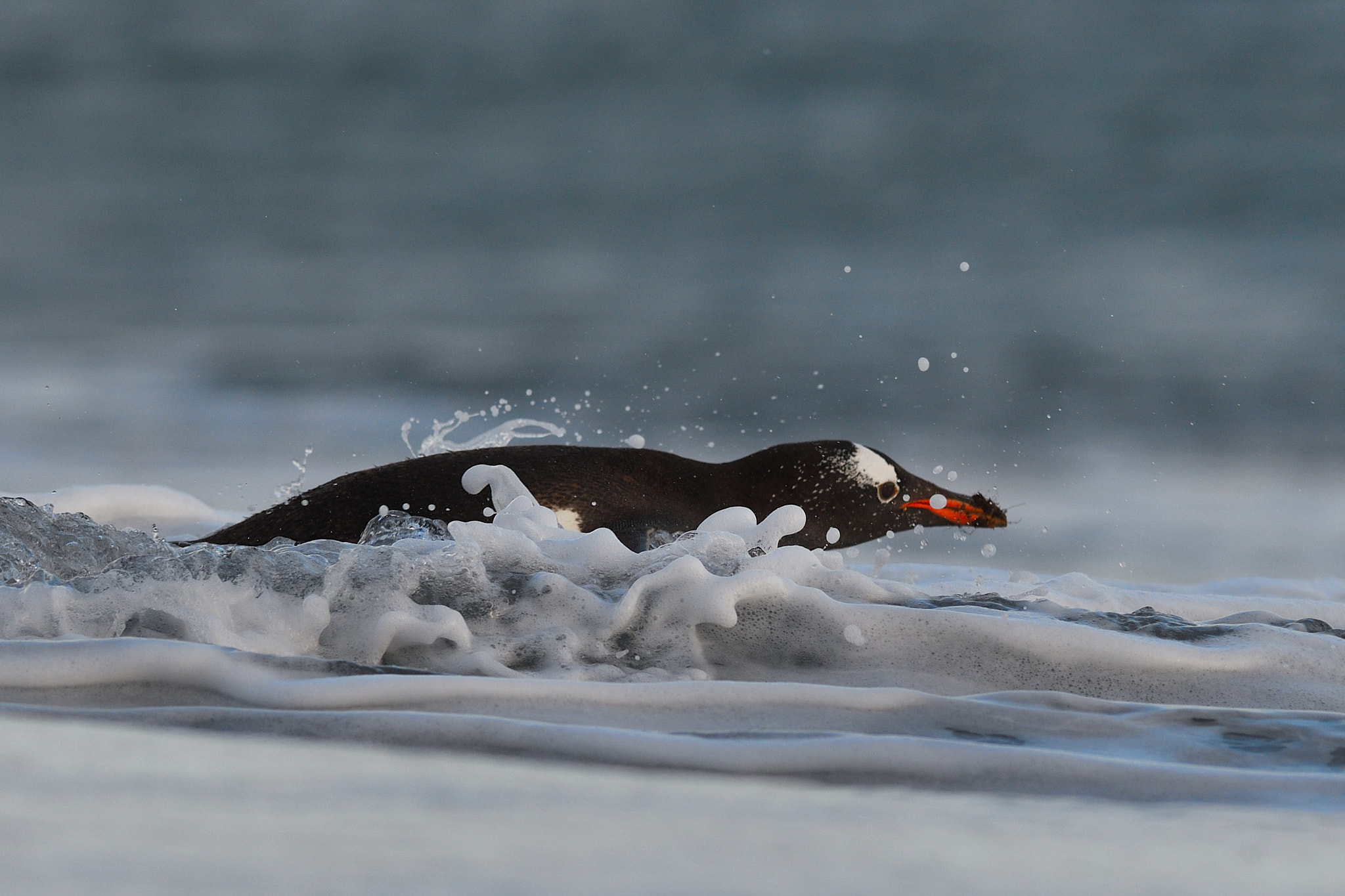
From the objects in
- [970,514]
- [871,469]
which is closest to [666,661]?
[871,469]

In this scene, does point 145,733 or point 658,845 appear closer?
point 658,845

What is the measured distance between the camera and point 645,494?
228 inches

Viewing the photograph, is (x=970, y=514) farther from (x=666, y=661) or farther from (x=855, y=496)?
(x=666, y=661)

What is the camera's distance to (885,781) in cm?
188

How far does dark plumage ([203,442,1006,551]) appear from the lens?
533cm

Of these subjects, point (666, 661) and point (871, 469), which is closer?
point (666, 661)

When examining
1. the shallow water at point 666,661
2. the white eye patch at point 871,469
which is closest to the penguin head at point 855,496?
the white eye patch at point 871,469

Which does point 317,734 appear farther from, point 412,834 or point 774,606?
point 774,606

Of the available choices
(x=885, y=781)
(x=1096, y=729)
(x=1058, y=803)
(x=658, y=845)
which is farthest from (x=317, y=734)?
(x=1096, y=729)

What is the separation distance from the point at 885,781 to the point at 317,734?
0.92m

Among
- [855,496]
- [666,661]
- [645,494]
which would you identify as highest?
[855,496]

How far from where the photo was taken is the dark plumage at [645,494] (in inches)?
210

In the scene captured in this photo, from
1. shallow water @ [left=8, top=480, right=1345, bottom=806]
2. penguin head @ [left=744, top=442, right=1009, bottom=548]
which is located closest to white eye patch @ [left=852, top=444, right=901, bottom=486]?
penguin head @ [left=744, top=442, right=1009, bottom=548]

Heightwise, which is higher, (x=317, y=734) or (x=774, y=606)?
(x=774, y=606)
